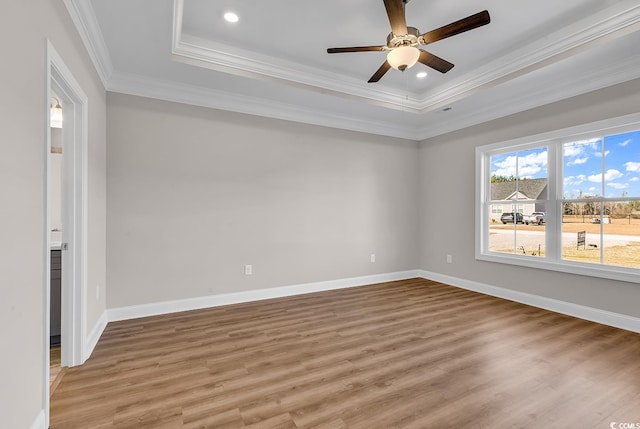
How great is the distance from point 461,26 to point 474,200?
9.69 feet

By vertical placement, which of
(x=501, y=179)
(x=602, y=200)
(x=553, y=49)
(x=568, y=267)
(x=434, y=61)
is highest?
(x=553, y=49)

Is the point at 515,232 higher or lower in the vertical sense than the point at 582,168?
lower

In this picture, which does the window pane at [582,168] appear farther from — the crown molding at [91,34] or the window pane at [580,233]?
the crown molding at [91,34]

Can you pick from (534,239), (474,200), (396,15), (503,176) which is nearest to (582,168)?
(503,176)

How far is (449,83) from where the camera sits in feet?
13.1

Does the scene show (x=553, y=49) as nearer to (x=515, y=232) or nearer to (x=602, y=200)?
(x=602, y=200)

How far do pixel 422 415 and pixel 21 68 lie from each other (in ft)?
9.07

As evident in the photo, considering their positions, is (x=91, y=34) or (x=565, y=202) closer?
(x=91, y=34)

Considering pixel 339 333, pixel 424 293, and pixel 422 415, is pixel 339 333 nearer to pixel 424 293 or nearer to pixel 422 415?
pixel 422 415

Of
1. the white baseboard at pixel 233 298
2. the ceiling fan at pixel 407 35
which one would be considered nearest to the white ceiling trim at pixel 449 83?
the ceiling fan at pixel 407 35

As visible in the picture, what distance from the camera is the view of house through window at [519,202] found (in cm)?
392

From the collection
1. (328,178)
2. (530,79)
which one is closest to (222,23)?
(328,178)

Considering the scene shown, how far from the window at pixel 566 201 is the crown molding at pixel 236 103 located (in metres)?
1.88

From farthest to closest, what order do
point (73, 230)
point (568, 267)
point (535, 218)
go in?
point (535, 218) < point (568, 267) < point (73, 230)
